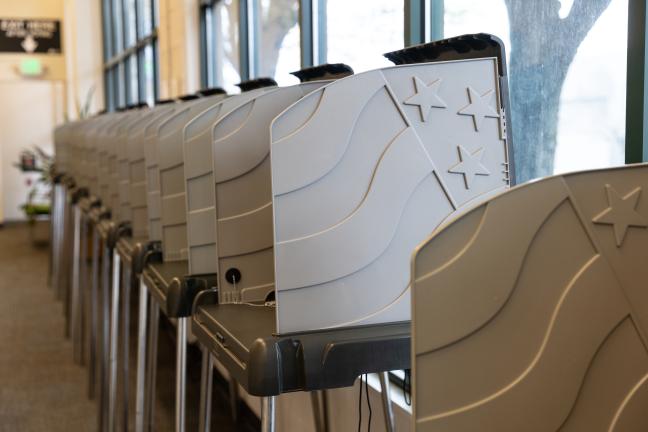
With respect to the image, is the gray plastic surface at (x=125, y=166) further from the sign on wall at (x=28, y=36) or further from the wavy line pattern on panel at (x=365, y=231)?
the sign on wall at (x=28, y=36)

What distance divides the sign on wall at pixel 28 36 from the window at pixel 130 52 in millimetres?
1670

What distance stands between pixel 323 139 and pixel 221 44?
301 centimetres

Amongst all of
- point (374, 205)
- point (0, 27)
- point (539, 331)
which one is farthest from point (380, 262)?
point (0, 27)

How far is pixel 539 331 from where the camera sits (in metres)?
0.68

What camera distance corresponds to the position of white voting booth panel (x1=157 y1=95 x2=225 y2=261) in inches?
69.9

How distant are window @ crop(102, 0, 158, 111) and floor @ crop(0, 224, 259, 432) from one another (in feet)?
5.95

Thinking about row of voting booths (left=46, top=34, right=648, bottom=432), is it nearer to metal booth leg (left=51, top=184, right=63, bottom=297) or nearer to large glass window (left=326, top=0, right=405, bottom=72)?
large glass window (left=326, top=0, right=405, bottom=72)

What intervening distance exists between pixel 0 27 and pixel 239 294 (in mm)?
10274

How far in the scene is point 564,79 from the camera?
4.63ft

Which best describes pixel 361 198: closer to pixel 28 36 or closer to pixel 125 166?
pixel 125 166

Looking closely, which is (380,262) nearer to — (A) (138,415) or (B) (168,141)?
(B) (168,141)

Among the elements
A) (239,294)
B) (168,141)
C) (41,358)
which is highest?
(168,141)

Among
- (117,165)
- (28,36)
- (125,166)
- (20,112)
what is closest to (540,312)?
(125,166)

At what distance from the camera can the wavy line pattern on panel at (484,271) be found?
66 centimetres
